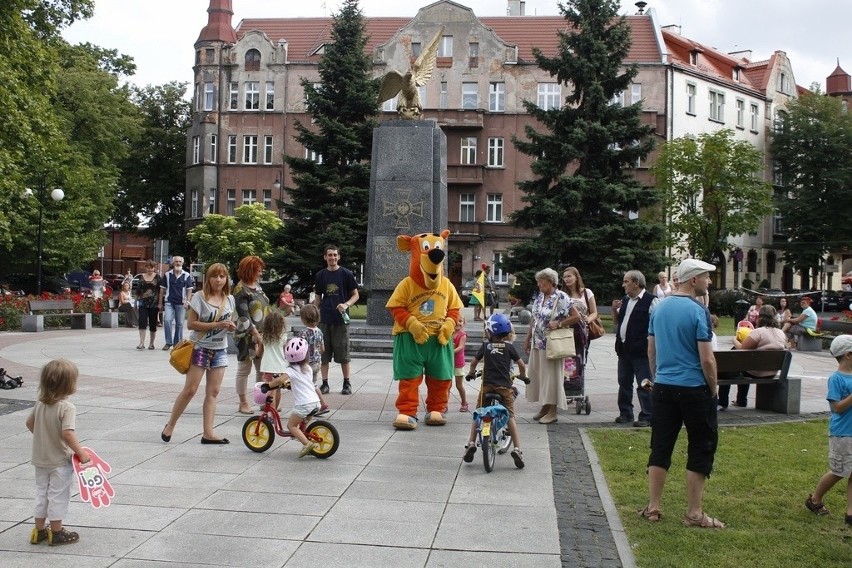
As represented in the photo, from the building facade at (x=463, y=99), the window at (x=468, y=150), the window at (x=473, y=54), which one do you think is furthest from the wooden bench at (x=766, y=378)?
the window at (x=473, y=54)

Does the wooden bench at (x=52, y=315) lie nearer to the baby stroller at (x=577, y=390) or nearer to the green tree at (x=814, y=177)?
the baby stroller at (x=577, y=390)

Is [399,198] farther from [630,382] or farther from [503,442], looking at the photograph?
[503,442]

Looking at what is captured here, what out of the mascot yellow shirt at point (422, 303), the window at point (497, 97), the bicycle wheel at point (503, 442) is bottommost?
the bicycle wheel at point (503, 442)

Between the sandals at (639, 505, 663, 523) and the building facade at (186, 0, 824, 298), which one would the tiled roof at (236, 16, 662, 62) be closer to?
the building facade at (186, 0, 824, 298)

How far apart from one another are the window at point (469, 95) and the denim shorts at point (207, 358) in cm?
4395

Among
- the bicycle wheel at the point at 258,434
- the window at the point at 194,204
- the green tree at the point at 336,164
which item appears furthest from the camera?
the window at the point at 194,204

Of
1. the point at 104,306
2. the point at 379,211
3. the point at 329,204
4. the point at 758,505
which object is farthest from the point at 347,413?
the point at 329,204

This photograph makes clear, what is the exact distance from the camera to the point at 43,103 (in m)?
28.5

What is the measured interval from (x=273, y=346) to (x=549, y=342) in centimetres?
303

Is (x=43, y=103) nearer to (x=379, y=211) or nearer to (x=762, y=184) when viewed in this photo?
(x=379, y=211)

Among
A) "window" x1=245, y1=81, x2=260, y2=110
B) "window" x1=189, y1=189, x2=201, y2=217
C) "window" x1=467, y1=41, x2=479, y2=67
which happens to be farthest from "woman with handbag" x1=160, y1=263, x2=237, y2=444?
"window" x1=189, y1=189, x2=201, y2=217

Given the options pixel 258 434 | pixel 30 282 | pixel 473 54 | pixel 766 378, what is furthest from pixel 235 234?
pixel 258 434

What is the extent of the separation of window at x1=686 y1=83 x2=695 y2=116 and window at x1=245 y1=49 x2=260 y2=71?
81.4ft

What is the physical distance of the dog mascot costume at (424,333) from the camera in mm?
9664
